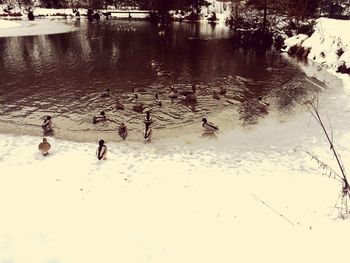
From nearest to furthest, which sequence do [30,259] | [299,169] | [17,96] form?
[30,259] → [299,169] → [17,96]

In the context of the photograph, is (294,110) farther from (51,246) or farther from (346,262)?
(51,246)

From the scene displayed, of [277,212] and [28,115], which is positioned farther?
[28,115]

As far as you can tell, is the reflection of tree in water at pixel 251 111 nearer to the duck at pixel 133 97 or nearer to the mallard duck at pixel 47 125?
the duck at pixel 133 97

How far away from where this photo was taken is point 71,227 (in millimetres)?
9852

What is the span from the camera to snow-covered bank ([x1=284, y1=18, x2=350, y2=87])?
28562mm

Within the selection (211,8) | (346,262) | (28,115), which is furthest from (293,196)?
(211,8)

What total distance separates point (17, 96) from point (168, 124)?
1046 cm

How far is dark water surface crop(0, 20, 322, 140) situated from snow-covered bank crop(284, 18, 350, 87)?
250cm

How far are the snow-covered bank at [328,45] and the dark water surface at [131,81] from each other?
8.21ft

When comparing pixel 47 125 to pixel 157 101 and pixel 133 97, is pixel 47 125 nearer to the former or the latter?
pixel 133 97

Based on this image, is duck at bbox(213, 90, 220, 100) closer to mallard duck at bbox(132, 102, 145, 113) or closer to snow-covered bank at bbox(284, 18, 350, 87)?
mallard duck at bbox(132, 102, 145, 113)

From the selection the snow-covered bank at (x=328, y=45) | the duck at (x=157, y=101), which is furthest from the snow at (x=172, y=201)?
the snow-covered bank at (x=328, y=45)

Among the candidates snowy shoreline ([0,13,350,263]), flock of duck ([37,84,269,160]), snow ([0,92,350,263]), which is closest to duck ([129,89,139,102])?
flock of duck ([37,84,269,160])

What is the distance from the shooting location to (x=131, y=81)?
25766 mm
